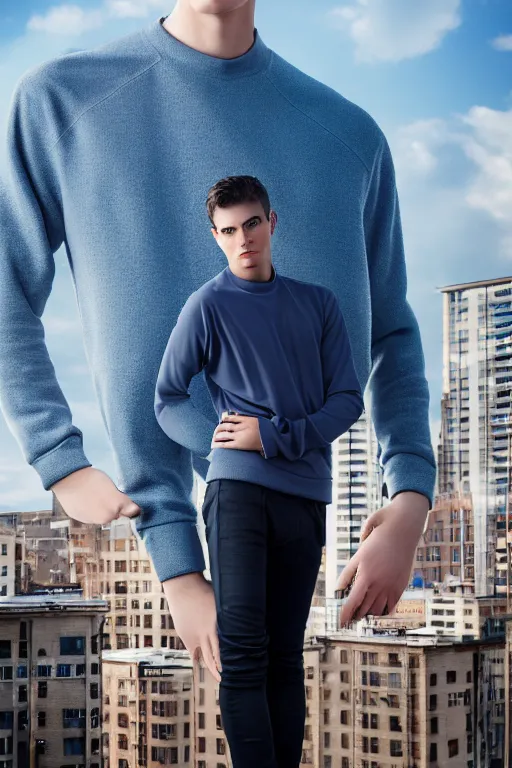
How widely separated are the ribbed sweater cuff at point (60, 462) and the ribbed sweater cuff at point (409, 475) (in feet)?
2.03

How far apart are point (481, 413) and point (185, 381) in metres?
0.94

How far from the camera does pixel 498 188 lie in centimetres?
246

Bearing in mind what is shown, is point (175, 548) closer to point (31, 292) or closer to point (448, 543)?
point (31, 292)

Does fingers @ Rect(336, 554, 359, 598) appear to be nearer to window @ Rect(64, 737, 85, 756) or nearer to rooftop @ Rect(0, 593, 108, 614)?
rooftop @ Rect(0, 593, 108, 614)

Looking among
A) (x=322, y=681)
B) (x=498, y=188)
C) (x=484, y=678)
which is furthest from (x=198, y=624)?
(x=498, y=188)

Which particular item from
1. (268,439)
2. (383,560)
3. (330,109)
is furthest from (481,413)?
(268,439)

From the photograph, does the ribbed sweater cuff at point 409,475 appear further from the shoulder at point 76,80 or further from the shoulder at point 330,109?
the shoulder at point 76,80

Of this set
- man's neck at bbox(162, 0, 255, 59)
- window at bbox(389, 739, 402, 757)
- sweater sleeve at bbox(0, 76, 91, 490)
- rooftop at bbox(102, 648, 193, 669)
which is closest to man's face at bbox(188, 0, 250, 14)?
man's neck at bbox(162, 0, 255, 59)

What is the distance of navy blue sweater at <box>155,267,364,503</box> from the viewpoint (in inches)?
66.6

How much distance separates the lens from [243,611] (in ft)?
5.47

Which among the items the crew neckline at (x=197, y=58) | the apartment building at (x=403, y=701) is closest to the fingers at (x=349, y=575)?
the apartment building at (x=403, y=701)

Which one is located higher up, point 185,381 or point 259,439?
point 185,381

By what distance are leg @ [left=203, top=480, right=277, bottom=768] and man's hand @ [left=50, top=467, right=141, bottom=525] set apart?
0.25 m

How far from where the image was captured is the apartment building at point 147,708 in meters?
2.00
